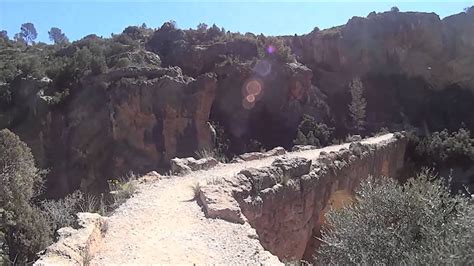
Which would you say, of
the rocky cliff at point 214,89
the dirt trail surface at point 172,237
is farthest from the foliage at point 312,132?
the dirt trail surface at point 172,237

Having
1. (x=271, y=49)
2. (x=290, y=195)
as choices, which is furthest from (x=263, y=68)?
(x=290, y=195)

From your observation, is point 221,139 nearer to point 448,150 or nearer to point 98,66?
point 98,66

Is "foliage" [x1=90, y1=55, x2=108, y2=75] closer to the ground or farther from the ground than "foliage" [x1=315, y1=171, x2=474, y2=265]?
farther from the ground

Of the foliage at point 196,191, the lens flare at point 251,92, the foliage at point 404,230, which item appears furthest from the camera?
the lens flare at point 251,92

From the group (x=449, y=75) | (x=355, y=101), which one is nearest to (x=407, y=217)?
(x=355, y=101)

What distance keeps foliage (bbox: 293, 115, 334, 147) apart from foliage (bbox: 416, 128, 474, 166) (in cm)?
651

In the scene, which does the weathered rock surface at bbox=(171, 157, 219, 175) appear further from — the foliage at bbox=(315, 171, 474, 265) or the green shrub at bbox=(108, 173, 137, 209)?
the foliage at bbox=(315, 171, 474, 265)

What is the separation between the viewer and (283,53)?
38.9 metres

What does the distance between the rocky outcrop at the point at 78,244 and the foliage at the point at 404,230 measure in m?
3.88

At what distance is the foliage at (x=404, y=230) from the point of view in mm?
6496

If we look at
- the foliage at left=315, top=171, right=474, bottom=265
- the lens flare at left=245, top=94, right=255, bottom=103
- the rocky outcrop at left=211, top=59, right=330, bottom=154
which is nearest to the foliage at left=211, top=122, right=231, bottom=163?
the rocky outcrop at left=211, top=59, right=330, bottom=154

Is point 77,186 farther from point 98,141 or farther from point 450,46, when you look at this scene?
point 450,46

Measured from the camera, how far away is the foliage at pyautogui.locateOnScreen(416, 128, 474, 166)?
97.5ft

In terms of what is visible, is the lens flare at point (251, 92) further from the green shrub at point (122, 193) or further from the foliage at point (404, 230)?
the foliage at point (404, 230)
